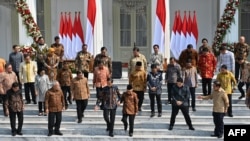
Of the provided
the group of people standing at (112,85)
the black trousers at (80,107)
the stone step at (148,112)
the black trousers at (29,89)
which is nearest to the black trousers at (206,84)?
the group of people standing at (112,85)

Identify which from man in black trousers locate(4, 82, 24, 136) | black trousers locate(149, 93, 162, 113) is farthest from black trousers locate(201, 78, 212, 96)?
man in black trousers locate(4, 82, 24, 136)

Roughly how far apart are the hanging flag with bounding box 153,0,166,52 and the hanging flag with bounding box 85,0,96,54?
2320 millimetres

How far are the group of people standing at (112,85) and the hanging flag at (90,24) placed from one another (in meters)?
1.94

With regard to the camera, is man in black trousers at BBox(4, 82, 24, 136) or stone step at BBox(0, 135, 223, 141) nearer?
stone step at BBox(0, 135, 223, 141)

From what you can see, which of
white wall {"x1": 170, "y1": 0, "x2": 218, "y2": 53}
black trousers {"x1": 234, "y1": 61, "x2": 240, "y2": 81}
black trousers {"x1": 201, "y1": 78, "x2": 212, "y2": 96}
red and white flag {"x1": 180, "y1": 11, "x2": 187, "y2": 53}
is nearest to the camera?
black trousers {"x1": 201, "y1": 78, "x2": 212, "y2": 96}

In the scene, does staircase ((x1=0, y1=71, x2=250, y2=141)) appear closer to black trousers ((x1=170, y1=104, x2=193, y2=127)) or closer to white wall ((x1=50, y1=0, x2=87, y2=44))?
black trousers ((x1=170, y1=104, x2=193, y2=127))

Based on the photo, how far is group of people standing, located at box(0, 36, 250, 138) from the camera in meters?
12.8

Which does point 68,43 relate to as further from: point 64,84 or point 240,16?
point 240,16

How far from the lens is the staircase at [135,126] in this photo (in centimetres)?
1299

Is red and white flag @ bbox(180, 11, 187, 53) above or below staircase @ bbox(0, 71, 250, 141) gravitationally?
above

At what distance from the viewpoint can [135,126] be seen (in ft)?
44.3

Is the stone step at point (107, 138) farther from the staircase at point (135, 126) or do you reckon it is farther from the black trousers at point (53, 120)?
the black trousers at point (53, 120)

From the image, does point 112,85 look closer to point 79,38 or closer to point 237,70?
point 237,70

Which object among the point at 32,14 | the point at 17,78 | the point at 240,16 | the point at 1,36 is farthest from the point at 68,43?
the point at 240,16
